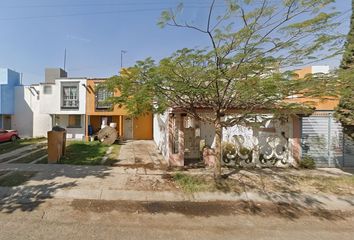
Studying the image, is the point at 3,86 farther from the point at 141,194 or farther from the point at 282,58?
the point at 282,58

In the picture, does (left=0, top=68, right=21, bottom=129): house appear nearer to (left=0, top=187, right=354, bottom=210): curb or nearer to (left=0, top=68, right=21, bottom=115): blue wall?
(left=0, top=68, right=21, bottom=115): blue wall

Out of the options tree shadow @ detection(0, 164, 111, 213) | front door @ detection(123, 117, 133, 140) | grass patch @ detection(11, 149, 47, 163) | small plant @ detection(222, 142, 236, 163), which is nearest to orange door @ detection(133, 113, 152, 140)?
front door @ detection(123, 117, 133, 140)

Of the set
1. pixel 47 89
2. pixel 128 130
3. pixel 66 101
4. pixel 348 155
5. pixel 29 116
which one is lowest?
pixel 348 155

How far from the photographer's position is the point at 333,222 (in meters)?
5.70

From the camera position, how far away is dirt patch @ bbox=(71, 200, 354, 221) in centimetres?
591

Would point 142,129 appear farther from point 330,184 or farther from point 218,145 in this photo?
point 330,184

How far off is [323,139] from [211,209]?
771 centimetres

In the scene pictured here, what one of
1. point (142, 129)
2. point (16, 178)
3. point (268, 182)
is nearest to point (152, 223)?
point (268, 182)

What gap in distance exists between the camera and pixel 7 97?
72.5 ft

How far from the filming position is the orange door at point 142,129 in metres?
21.1

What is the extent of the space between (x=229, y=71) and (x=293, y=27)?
1.84 m

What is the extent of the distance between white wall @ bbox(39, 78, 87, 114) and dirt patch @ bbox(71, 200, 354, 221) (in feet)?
50.4

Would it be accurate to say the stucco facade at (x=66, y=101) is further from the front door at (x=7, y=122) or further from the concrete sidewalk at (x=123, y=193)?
the concrete sidewalk at (x=123, y=193)

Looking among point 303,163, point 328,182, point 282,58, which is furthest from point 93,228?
point 303,163
